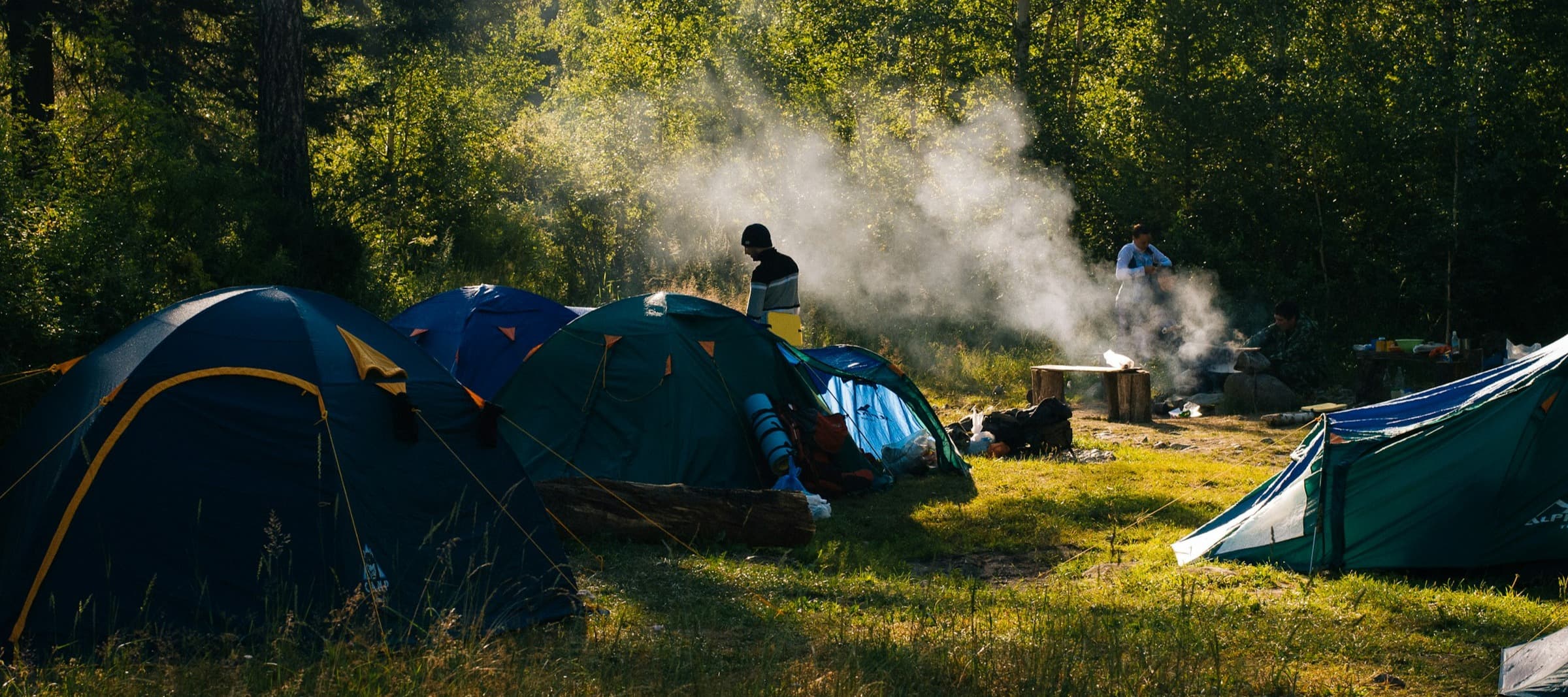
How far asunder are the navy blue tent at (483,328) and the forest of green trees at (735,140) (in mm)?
1382

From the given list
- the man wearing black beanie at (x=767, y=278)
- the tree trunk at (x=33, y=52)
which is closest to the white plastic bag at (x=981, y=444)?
the man wearing black beanie at (x=767, y=278)

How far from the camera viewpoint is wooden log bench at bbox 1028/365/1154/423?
12.7m

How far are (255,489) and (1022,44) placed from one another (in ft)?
61.0

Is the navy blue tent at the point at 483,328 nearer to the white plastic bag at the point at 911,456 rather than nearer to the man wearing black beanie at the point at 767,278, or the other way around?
the man wearing black beanie at the point at 767,278

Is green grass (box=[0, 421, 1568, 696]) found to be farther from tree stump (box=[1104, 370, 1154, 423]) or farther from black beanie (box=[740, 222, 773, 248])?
tree stump (box=[1104, 370, 1154, 423])

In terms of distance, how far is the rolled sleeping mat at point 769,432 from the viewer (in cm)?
793

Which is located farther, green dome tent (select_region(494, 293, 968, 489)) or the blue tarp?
the blue tarp

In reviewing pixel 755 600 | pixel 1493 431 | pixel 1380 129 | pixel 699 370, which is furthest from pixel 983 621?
pixel 1380 129

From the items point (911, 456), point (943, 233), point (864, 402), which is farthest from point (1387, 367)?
point (943, 233)

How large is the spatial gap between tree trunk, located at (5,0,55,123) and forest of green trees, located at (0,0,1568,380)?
0.12 ft

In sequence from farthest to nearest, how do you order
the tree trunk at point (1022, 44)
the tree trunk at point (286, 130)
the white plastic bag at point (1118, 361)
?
the tree trunk at point (1022, 44) → the white plastic bag at point (1118, 361) → the tree trunk at point (286, 130)

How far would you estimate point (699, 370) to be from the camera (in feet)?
26.8

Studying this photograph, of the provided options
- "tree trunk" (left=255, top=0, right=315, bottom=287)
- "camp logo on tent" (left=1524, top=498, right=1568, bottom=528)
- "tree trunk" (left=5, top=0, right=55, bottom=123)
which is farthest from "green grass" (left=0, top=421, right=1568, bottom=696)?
"tree trunk" (left=5, top=0, right=55, bottom=123)

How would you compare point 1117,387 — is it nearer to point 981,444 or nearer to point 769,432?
point 981,444
